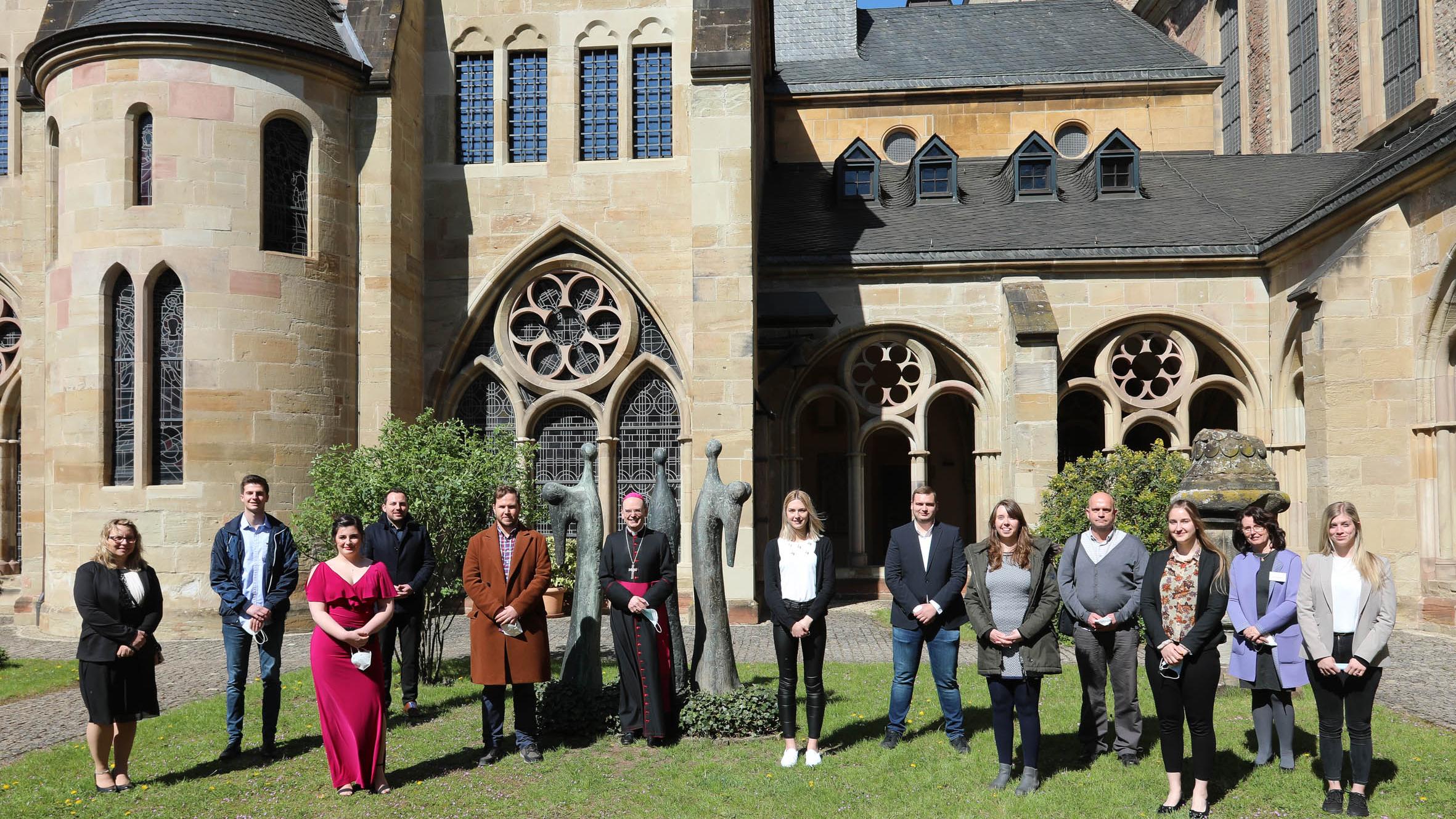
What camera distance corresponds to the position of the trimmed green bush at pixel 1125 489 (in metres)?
11.1

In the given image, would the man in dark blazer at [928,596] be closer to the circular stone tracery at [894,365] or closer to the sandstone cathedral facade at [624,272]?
the sandstone cathedral facade at [624,272]

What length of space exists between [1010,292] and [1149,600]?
31.1ft

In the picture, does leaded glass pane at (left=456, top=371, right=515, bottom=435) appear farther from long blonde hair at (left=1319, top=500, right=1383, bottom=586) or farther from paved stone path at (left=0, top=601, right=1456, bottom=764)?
long blonde hair at (left=1319, top=500, right=1383, bottom=586)

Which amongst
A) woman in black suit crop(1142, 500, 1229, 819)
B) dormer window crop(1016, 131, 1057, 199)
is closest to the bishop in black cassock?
woman in black suit crop(1142, 500, 1229, 819)

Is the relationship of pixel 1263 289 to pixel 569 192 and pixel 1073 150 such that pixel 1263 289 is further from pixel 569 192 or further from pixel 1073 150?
pixel 569 192

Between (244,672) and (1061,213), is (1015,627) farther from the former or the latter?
(1061,213)

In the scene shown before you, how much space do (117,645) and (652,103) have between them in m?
10.0

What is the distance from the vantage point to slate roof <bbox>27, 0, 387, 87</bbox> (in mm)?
11961

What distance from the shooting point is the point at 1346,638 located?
544 centimetres

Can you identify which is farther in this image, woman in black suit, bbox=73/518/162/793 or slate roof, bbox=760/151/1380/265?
slate roof, bbox=760/151/1380/265

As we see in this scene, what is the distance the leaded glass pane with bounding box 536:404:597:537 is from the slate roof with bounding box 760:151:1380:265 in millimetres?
3244

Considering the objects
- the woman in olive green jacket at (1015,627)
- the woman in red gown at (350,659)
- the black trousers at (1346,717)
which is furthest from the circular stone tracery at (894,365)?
the woman in red gown at (350,659)

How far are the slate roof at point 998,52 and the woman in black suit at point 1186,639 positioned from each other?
49.1 ft

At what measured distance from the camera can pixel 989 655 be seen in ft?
19.2
